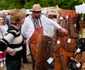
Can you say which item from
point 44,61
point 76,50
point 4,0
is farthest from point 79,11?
point 4,0

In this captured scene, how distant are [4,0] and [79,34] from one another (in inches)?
765

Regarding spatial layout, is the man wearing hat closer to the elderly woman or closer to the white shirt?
the white shirt

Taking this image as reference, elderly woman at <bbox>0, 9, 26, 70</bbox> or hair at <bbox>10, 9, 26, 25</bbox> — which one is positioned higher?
hair at <bbox>10, 9, 26, 25</bbox>

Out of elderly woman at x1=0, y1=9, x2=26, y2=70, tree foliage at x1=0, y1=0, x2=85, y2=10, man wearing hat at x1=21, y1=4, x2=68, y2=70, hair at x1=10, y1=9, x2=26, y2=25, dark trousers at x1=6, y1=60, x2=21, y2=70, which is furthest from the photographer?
tree foliage at x1=0, y1=0, x2=85, y2=10

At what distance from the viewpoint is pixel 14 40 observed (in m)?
4.45

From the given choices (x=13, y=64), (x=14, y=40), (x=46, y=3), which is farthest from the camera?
(x=46, y=3)

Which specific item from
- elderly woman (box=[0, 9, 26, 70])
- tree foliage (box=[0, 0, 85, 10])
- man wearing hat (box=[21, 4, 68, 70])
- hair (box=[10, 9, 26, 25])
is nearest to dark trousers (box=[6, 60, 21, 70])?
elderly woman (box=[0, 9, 26, 70])

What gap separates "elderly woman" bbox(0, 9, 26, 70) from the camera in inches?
169

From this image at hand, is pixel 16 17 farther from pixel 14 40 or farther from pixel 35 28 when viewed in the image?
pixel 35 28

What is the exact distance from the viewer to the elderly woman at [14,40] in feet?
14.1

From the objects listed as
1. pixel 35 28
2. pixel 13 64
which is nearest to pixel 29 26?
pixel 35 28

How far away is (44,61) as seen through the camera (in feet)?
20.2

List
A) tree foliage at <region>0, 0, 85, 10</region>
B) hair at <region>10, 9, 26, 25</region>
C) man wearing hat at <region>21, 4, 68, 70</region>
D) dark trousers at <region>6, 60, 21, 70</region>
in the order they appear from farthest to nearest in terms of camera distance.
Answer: tree foliage at <region>0, 0, 85, 10</region>, man wearing hat at <region>21, 4, 68, 70</region>, dark trousers at <region>6, 60, 21, 70</region>, hair at <region>10, 9, 26, 25</region>

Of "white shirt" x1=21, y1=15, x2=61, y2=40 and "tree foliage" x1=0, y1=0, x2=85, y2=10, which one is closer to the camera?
"white shirt" x1=21, y1=15, x2=61, y2=40
